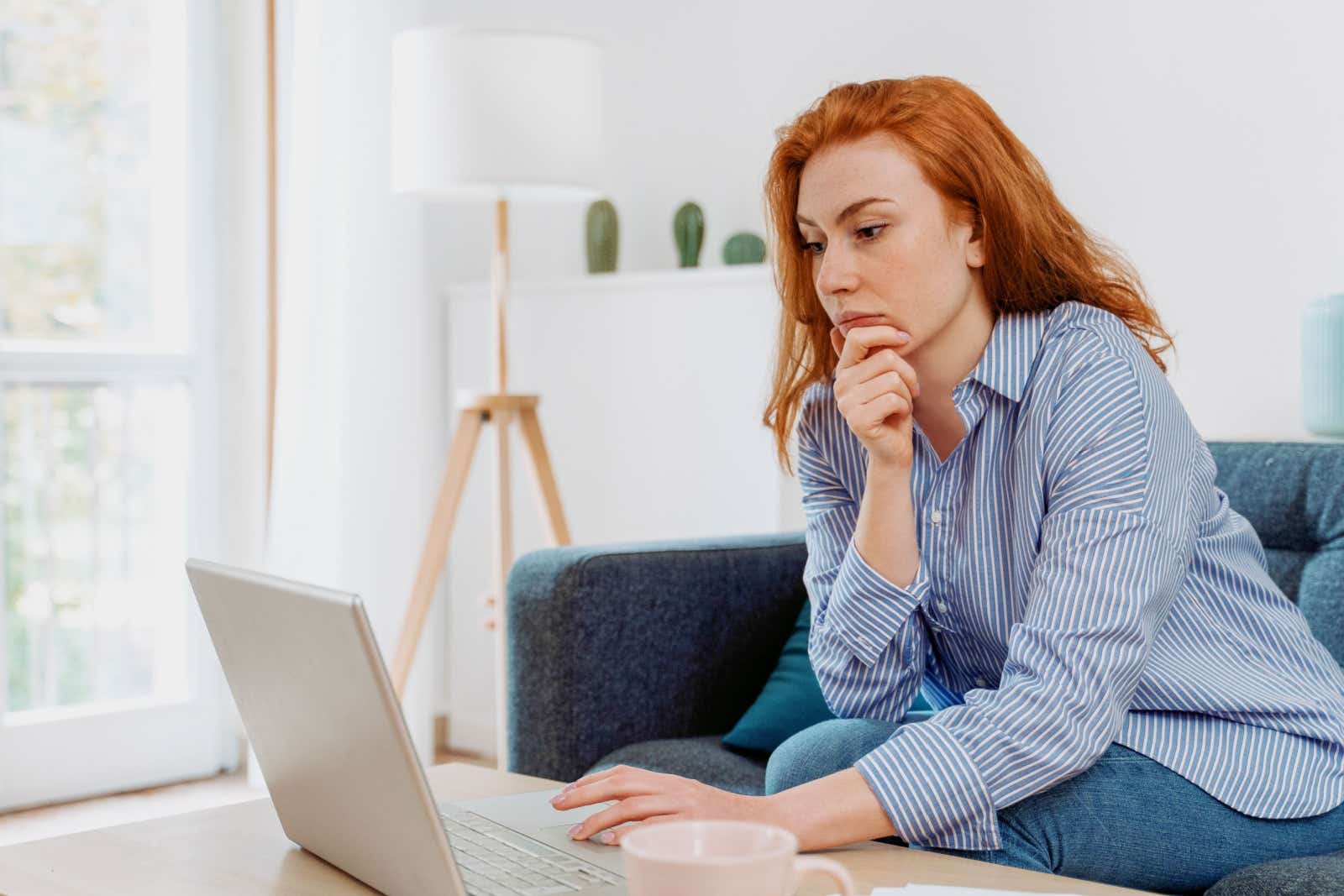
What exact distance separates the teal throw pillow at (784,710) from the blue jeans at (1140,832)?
→ 622 mm

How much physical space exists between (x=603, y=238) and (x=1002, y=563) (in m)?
2.17

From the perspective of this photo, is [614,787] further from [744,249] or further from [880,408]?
[744,249]

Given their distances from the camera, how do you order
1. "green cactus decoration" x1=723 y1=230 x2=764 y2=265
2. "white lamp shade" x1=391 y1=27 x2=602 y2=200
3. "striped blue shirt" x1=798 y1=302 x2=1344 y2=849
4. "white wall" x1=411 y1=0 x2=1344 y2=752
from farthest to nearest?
"green cactus decoration" x1=723 y1=230 x2=764 y2=265 < "white lamp shade" x1=391 y1=27 x2=602 y2=200 < "white wall" x1=411 y1=0 x2=1344 y2=752 < "striped blue shirt" x1=798 y1=302 x2=1344 y2=849

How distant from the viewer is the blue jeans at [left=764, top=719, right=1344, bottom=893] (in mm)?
1215

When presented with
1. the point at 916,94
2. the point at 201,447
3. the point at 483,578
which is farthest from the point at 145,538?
the point at 916,94

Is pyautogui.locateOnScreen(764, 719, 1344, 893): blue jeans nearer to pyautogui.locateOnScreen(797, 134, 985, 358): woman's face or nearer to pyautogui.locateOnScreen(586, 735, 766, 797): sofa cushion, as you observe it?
pyautogui.locateOnScreen(797, 134, 985, 358): woman's face

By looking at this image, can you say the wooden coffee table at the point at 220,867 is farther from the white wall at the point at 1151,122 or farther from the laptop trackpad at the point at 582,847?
the white wall at the point at 1151,122

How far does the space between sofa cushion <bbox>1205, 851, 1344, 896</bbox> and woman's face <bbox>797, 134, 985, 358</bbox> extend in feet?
1.78

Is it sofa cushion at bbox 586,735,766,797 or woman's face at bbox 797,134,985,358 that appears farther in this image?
sofa cushion at bbox 586,735,766,797

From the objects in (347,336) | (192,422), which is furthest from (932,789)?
(192,422)

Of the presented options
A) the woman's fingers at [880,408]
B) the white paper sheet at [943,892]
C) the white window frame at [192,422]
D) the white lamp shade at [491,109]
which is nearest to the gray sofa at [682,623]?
the woman's fingers at [880,408]

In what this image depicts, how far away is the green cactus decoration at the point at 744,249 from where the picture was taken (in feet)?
10.4

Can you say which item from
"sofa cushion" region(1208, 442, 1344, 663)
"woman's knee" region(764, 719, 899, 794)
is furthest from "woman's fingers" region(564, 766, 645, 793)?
"sofa cushion" region(1208, 442, 1344, 663)

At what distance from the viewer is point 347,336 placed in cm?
330
